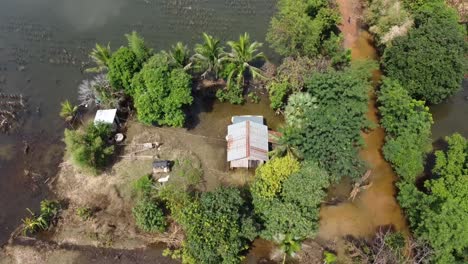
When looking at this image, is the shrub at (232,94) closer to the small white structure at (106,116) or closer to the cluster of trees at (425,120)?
the small white structure at (106,116)

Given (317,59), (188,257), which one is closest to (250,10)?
(317,59)

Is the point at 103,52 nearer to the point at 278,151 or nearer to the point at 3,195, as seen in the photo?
the point at 3,195

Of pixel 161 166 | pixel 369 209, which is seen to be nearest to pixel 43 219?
pixel 161 166

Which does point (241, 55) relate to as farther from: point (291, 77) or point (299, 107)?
point (299, 107)

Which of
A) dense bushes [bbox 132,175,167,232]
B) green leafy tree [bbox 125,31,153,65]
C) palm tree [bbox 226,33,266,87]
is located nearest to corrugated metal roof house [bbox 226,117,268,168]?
palm tree [bbox 226,33,266,87]

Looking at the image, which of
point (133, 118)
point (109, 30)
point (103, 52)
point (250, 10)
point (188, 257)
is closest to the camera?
point (188, 257)
